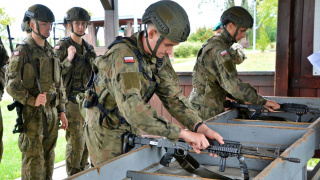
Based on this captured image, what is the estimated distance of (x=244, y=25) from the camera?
3.97 meters

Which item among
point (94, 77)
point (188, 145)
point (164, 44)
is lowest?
point (188, 145)

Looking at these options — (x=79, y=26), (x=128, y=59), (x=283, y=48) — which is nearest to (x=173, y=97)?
(x=128, y=59)

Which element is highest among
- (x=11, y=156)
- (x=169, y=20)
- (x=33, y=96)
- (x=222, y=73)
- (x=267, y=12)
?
(x=267, y=12)

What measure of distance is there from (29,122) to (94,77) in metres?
1.59

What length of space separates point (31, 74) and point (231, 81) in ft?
6.71

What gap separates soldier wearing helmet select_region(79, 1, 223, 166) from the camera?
7.07 ft

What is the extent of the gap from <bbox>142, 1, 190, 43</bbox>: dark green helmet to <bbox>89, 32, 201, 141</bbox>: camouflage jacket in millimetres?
249

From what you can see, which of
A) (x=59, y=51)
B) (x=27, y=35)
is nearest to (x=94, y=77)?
(x=27, y=35)

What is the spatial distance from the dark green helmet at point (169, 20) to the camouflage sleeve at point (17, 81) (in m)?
1.99

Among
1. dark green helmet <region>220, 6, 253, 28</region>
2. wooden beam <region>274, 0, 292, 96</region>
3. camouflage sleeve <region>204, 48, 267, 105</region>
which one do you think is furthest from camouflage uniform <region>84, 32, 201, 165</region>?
wooden beam <region>274, 0, 292, 96</region>

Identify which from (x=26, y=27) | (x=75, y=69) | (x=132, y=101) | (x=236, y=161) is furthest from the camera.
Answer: (x=75, y=69)

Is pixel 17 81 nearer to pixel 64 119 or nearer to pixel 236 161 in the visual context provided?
pixel 64 119

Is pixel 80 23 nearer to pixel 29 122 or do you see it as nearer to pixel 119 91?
pixel 29 122

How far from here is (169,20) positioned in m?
2.17
